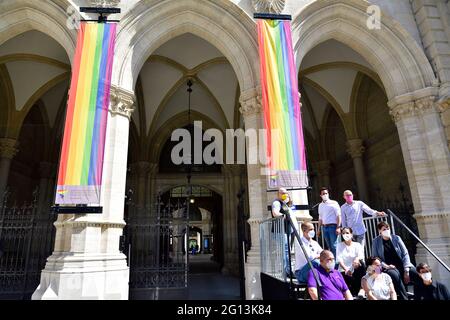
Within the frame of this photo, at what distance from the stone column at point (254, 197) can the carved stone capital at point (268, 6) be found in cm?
215

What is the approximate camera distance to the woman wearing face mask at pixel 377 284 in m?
3.89

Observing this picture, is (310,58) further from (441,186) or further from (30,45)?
(30,45)

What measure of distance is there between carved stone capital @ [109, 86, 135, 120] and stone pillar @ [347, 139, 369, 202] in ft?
29.7

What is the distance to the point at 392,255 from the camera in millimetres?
4719

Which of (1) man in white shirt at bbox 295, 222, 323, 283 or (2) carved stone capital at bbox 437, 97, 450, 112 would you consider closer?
(1) man in white shirt at bbox 295, 222, 323, 283

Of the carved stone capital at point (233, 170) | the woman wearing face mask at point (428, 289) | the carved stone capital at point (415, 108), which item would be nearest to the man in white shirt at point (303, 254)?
the woman wearing face mask at point (428, 289)

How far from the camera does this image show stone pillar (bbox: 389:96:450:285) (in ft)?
22.5

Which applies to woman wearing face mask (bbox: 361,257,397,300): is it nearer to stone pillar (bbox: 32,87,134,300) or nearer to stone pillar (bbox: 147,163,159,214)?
stone pillar (bbox: 32,87,134,300)

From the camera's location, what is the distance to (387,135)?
1134 centimetres

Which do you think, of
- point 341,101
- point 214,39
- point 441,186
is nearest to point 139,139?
point 214,39

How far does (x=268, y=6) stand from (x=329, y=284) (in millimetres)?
6646

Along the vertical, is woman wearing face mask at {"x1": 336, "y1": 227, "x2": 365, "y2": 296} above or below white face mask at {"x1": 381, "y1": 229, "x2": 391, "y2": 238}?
below

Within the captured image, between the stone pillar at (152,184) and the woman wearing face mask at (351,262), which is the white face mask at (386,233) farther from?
the stone pillar at (152,184)

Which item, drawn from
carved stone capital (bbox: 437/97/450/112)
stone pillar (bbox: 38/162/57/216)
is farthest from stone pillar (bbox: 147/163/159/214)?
carved stone capital (bbox: 437/97/450/112)
